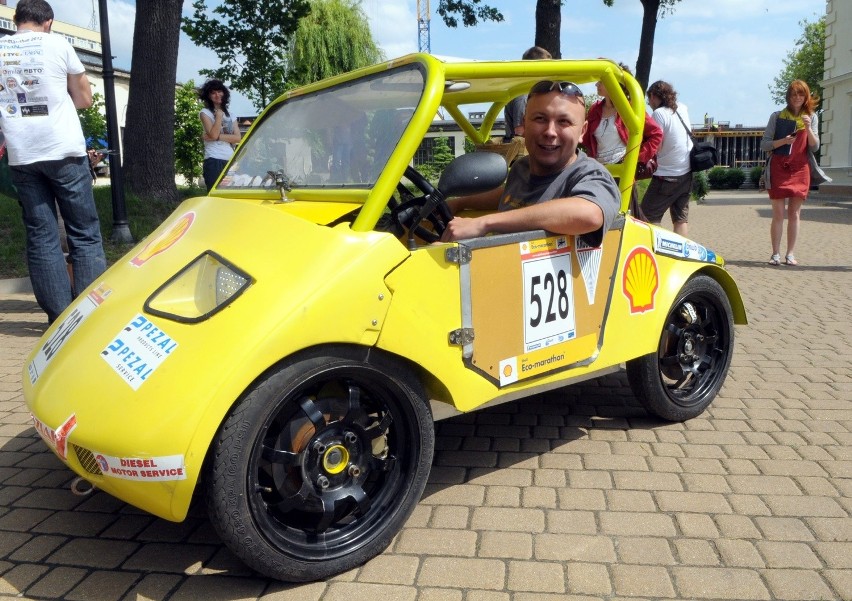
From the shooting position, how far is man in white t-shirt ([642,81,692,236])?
6797 mm

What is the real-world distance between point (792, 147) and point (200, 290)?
790cm

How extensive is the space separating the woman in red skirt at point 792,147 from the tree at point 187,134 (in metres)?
23.4

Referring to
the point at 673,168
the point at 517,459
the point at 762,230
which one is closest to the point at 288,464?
the point at 517,459

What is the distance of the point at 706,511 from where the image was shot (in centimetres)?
285

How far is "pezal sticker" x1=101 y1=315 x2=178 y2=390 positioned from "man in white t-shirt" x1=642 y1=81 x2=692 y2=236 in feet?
18.2

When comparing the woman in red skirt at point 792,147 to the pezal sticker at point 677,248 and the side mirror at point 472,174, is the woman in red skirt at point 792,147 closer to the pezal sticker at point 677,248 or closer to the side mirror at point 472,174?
the pezal sticker at point 677,248

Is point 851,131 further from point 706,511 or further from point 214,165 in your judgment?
point 706,511

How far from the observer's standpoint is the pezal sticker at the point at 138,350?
2.23 m

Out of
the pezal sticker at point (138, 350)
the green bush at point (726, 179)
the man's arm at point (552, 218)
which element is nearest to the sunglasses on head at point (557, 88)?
the man's arm at point (552, 218)

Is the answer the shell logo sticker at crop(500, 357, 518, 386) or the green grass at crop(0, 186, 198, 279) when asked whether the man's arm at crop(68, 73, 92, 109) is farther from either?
the shell logo sticker at crop(500, 357, 518, 386)

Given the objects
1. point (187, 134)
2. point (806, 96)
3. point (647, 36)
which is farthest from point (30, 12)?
point (187, 134)

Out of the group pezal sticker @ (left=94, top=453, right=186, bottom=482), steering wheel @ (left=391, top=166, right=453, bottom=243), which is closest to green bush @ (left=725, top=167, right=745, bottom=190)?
steering wheel @ (left=391, top=166, right=453, bottom=243)

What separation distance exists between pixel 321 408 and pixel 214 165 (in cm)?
615

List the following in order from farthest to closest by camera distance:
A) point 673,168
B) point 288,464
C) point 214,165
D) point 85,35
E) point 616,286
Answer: point 85,35, point 214,165, point 673,168, point 616,286, point 288,464
